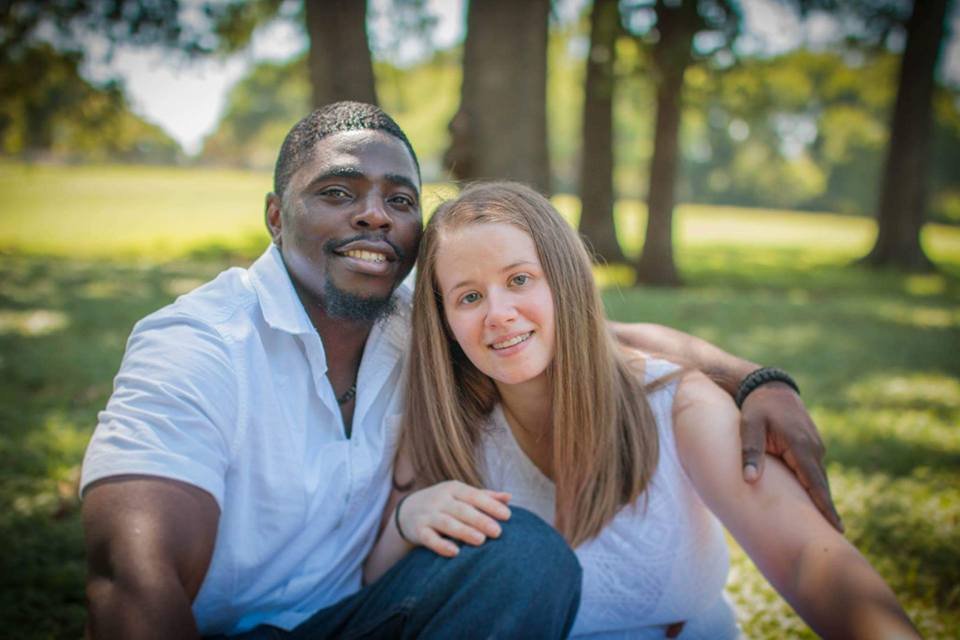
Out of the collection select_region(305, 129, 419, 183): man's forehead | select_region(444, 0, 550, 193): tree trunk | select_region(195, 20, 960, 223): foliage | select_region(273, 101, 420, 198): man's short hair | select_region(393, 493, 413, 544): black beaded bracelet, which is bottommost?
select_region(393, 493, 413, 544): black beaded bracelet

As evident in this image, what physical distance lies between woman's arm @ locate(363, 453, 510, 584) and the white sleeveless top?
44 cm

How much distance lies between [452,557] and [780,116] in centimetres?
6763

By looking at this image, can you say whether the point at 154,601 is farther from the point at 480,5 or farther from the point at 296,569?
the point at 480,5

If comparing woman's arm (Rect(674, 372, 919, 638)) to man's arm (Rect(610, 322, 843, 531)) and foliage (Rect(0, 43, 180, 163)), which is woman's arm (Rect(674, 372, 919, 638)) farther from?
foliage (Rect(0, 43, 180, 163))

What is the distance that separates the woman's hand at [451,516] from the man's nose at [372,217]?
100 cm

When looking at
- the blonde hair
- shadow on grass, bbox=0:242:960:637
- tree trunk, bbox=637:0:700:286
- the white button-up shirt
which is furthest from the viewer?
tree trunk, bbox=637:0:700:286

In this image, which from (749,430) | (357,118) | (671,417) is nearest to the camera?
(749,430)

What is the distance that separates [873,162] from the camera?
6316cm

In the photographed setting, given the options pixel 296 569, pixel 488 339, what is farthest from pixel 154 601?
pixel 488 339

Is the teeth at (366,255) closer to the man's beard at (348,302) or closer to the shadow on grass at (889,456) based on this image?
the man's beard at (348,302)

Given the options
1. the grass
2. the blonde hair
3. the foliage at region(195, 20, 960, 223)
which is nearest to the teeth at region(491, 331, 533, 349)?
the blonde hair

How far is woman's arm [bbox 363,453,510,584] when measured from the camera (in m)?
2.14

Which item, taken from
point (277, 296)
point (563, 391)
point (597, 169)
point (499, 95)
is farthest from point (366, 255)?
point (597, 169)

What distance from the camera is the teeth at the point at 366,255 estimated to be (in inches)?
102
